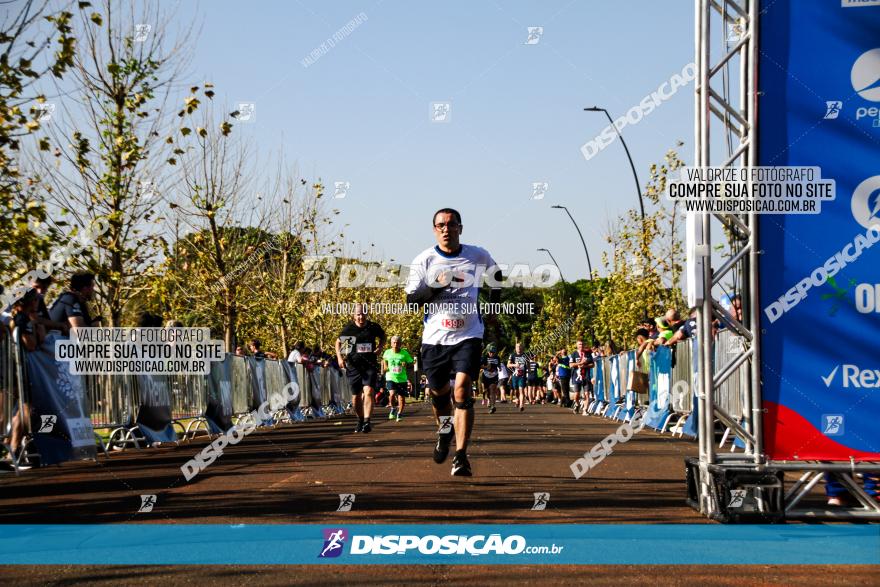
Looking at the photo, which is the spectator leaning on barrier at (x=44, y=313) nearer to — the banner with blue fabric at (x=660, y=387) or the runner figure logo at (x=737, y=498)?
the runner figure logo at (x=737, y=498)

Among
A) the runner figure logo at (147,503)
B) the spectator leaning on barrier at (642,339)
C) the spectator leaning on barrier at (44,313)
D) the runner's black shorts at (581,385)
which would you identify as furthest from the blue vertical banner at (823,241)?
the runner's black shorts at (581,385)

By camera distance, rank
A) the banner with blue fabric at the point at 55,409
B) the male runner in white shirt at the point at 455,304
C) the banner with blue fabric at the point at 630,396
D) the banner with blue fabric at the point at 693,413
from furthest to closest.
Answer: the banner with blue fabric at the point at 630,396, the banner with blue fabric at the point at 693,413, the banner with blue fabric at the point at 55,409, the male runner in white shirt at the point at 455,304

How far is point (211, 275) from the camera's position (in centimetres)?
2902

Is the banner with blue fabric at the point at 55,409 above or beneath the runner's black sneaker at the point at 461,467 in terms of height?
above

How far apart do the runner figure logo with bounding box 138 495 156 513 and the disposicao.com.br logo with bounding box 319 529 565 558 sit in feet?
6.66

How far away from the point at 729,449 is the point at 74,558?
30.4 feet

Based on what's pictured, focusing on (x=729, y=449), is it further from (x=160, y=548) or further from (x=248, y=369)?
(x=248, y=369)

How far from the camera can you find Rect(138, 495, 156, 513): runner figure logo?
7.87 metres

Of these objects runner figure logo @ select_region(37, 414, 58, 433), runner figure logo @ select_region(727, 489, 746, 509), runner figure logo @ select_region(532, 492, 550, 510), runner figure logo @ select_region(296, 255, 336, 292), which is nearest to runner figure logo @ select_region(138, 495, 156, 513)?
runner figure logo @ select_region(532, 492, 550, 510)

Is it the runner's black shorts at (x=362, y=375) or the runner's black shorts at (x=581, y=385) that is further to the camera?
the runner's black shorts at (x=581, y=385)

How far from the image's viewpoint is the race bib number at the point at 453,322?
9758mm

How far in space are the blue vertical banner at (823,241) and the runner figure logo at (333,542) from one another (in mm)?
2782

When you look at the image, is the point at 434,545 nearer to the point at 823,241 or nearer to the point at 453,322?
the point at 823,241

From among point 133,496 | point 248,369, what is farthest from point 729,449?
point 248,369
